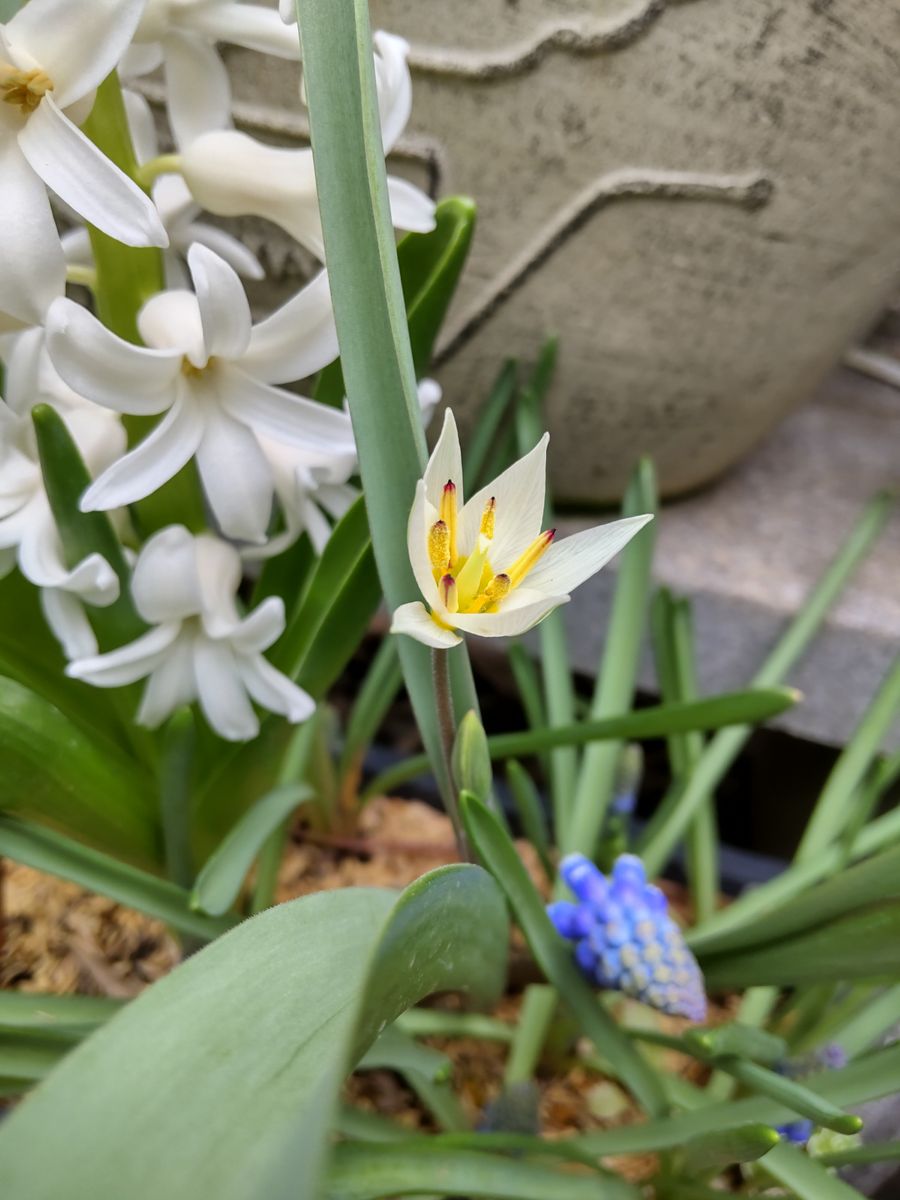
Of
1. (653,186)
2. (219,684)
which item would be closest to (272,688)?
(219,684)

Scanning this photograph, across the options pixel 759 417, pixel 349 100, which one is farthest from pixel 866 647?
pixel 349 100

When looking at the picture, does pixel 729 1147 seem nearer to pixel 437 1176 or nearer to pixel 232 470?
pixel 437 1176

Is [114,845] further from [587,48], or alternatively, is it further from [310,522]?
[587,48]

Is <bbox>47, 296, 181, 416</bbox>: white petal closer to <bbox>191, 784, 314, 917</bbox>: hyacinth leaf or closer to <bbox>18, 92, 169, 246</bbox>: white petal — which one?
<bbox>18, 92, 169, 246</bbox>: white petal

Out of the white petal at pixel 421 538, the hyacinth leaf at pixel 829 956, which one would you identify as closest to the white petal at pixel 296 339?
the white petal at pixel 421 538

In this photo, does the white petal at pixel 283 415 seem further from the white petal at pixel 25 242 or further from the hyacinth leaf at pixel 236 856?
the hyacinth leaf at pixel 236 856
